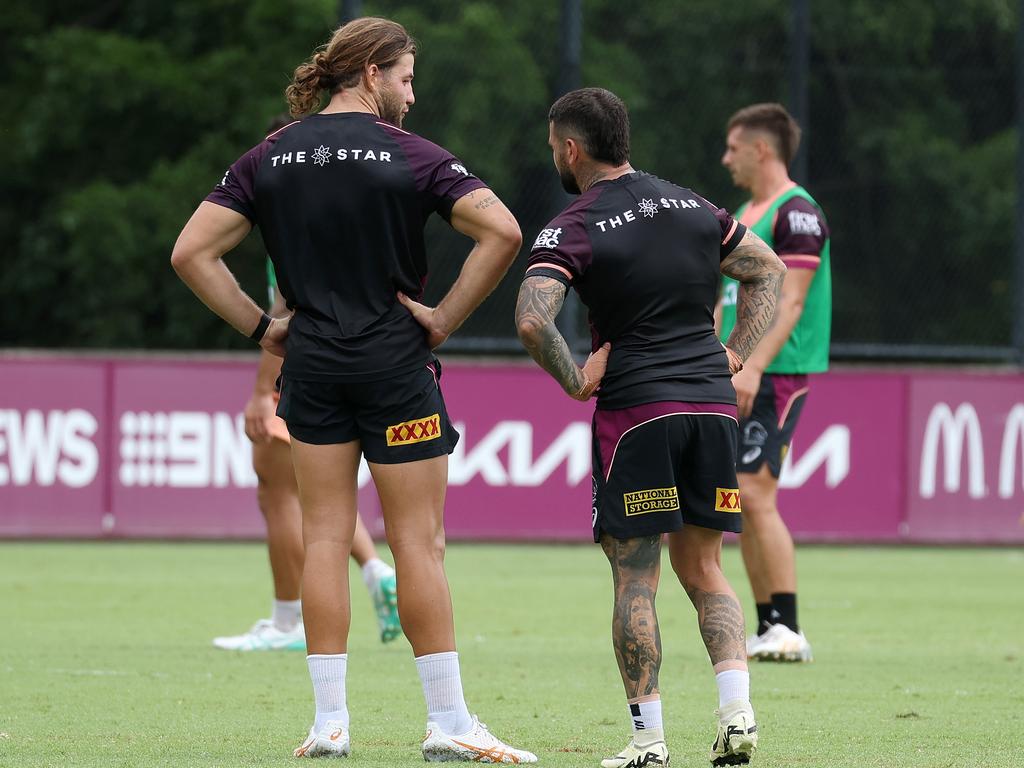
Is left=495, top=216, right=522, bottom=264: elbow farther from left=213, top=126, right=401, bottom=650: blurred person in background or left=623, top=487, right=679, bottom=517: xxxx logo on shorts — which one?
left=213, top=126, right=401, bottom=650: blurred person in background

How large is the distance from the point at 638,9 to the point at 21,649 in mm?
13366

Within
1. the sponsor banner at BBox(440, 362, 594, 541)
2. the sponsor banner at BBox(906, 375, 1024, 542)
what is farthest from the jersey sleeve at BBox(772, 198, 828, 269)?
the sponsor banner at BBox(906, 375, 1024, 542)

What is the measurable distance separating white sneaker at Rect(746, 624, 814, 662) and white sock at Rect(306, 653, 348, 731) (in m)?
2.93

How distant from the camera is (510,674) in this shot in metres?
7.36

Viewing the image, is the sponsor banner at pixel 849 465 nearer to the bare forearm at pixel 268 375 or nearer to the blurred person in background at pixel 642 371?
the bare forearm at pixel 268 375

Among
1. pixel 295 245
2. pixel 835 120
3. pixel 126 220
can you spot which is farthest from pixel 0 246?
pixel 295 245

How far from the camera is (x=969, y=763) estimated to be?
5.37 m

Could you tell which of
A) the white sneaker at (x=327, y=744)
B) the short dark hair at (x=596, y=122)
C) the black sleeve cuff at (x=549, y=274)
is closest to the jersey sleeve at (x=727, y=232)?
the short dark hair at (x=596, y=122)

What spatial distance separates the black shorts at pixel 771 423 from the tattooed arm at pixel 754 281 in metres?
2.44

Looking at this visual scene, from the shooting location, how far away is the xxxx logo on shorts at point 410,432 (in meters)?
5.38

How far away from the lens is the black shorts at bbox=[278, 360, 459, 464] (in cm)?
538

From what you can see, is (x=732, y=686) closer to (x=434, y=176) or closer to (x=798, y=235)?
(x=434, y=176)

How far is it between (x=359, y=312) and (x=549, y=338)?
54 centimetres

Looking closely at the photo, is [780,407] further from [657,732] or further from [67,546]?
[67,546]
